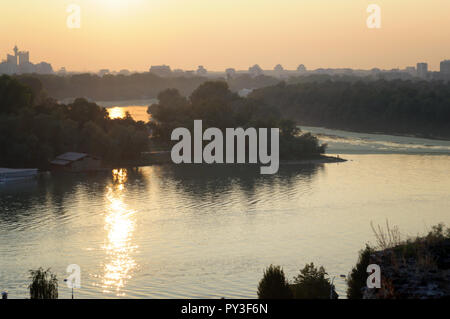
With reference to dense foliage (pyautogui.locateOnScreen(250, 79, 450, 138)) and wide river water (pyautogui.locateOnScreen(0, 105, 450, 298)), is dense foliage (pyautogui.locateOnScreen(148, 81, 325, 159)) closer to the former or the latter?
wide river water (pyautogui.locateOnScreen(0, 105, 450, 298))

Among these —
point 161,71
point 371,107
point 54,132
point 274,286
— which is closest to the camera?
point 274,286

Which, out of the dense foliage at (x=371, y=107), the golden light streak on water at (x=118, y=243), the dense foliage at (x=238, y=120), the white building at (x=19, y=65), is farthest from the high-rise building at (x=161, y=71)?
the golden light streak on water at (x=118, y=243)

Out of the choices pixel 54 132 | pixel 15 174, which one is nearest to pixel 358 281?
pixel 15 174

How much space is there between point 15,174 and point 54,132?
3.19 m

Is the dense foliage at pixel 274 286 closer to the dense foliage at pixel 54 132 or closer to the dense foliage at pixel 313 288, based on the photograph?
the dense foliage at pixel 313 288

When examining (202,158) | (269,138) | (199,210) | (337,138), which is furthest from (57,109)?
(337,138)

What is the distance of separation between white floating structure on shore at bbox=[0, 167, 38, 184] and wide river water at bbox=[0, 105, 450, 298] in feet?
1.96

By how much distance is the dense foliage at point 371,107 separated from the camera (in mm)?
33000

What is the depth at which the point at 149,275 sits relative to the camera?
951 centimetres

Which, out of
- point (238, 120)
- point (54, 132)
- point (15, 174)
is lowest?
point (15, 174)

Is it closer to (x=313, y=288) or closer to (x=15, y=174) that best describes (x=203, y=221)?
(x=313, y=288)

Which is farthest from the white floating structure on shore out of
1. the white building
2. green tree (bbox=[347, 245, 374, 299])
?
the white building

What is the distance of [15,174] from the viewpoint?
1880cm

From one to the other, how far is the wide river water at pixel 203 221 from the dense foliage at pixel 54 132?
1479mm
